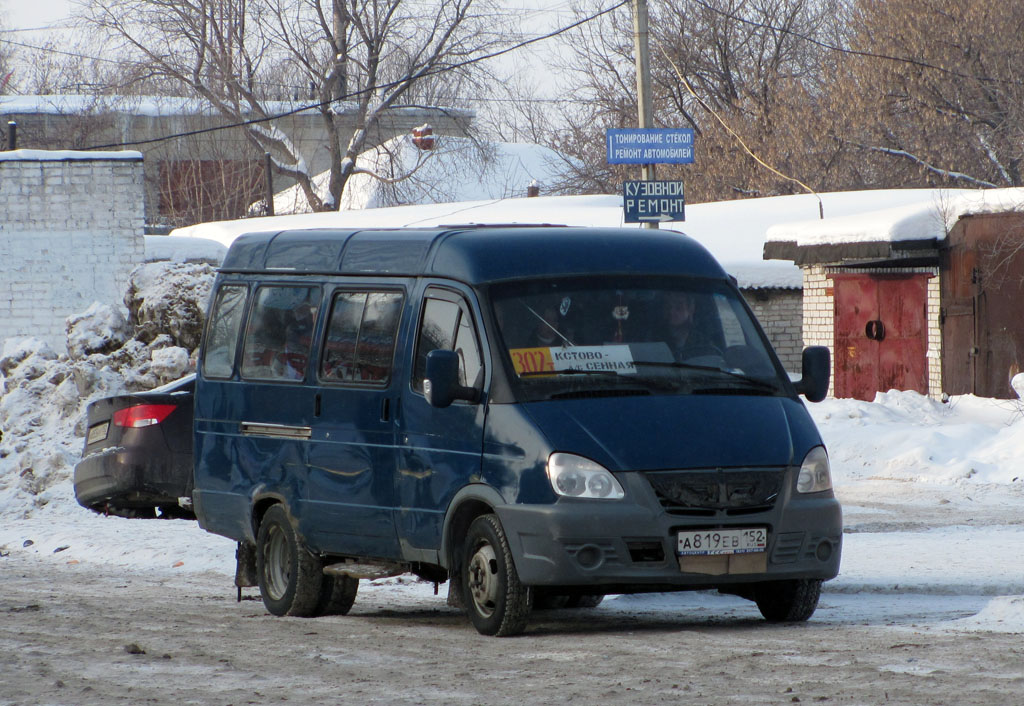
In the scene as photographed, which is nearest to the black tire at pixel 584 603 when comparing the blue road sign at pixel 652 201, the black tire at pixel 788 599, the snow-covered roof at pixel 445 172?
the black tire at pixel 788 599

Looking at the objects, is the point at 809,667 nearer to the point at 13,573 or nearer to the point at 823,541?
the point at 823,541

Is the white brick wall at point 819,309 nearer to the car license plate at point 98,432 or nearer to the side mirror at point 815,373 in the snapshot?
the car license plate at point 98,432

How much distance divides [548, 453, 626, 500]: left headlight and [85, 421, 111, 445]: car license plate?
6.47m

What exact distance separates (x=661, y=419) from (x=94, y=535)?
701cm

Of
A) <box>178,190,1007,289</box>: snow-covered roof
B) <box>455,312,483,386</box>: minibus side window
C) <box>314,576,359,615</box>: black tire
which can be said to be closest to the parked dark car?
<box>314,576,359,615</box>: black tire

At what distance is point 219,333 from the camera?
9805mm

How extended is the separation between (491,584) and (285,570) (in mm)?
1916

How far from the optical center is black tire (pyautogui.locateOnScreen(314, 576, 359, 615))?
8.91m

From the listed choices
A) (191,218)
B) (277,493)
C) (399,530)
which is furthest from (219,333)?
(191,218)

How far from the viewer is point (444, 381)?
7.51 meters

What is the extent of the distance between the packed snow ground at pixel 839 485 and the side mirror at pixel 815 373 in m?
1.17

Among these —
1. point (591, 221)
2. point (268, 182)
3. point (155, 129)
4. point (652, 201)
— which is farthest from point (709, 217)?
point (155, 129)

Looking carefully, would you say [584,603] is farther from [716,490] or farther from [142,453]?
[142,453]

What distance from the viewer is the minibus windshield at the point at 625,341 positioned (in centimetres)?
764
